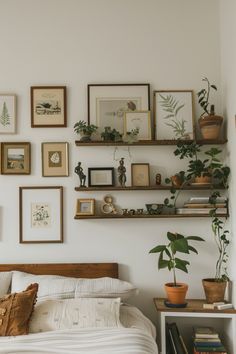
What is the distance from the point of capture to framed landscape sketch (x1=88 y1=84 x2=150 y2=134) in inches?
124

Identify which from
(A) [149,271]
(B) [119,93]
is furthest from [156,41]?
(A) [149,271]

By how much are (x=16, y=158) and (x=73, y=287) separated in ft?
3.57

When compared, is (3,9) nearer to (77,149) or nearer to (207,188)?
(77,149)

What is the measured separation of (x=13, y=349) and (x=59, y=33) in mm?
2327

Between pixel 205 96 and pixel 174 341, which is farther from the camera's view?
pixel 205 96

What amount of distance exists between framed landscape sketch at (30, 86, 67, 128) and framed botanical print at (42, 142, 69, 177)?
212mm

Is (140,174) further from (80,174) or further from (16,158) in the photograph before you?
(16,158)

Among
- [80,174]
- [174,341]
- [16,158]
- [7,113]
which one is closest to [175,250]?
[174,341]

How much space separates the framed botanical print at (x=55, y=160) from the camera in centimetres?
A: 313

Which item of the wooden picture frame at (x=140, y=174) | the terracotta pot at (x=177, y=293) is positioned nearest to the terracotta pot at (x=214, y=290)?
the terracotta pot at (x=177, y=293)

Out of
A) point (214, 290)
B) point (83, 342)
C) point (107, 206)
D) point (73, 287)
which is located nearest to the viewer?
point (83, 342)

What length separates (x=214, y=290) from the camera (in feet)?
9.32

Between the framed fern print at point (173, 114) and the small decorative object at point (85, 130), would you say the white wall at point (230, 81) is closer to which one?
the framed fern print at point (173, 114)

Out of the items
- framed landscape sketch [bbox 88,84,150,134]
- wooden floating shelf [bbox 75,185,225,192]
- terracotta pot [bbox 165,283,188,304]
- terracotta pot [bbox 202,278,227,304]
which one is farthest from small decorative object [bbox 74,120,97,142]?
terracotta pot [bbox 202,278,227,304]
